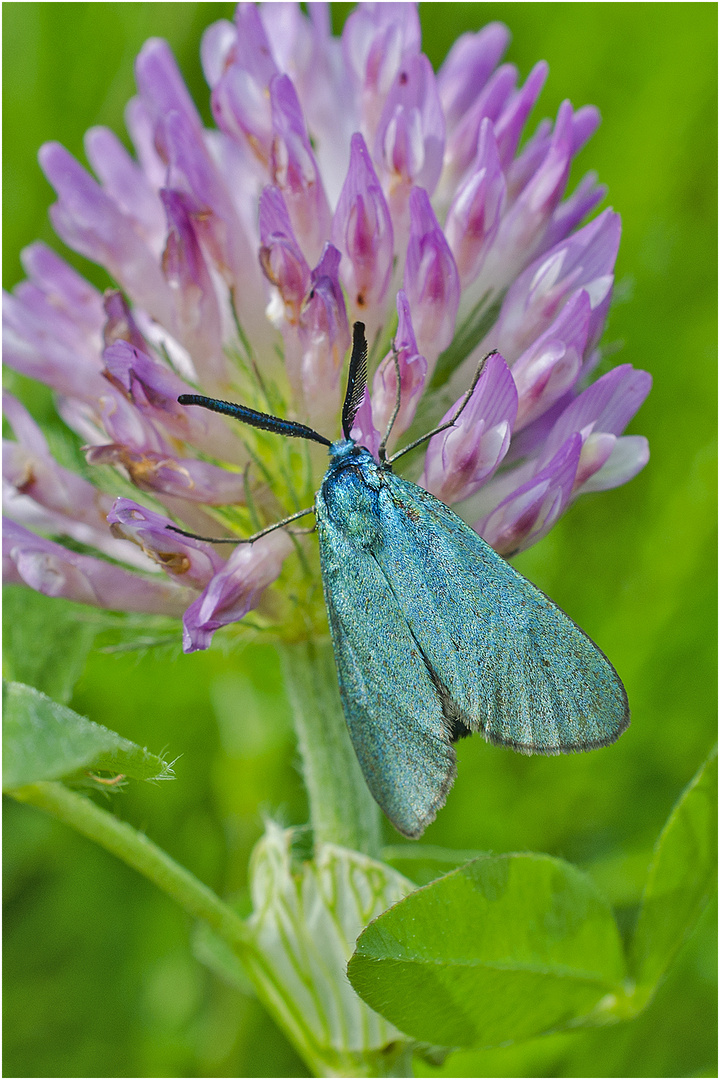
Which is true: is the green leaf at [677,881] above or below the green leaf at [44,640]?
above

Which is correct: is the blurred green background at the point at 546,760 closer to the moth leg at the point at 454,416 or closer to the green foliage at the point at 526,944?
the green foliage at the point at 526,944

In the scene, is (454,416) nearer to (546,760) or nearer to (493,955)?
(493,955)

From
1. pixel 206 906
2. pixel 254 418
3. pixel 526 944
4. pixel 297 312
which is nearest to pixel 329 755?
pixel 206 906

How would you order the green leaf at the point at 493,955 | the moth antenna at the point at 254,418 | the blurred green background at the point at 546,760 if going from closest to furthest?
the green leaf at the point at 493,955, the moth antenna at the point at 254,418, the blurred green background at the point at 546,760

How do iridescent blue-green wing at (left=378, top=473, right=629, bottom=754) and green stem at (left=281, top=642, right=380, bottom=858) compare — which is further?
green stem at (left=281, top=642, right=380, bottom=858)

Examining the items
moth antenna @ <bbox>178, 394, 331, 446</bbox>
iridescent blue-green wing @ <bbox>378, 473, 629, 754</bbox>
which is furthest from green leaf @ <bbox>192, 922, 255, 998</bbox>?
moth antenna @ <bbox>178, 394, 331, 446</bbox>

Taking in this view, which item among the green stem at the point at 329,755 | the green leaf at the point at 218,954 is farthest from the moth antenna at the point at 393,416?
the green leaf at the point at 218,954

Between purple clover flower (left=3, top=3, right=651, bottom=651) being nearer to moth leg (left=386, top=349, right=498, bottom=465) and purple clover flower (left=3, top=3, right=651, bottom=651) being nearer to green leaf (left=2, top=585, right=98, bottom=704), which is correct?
moth leg (left=386, top=349, right=498, bottom=465)
